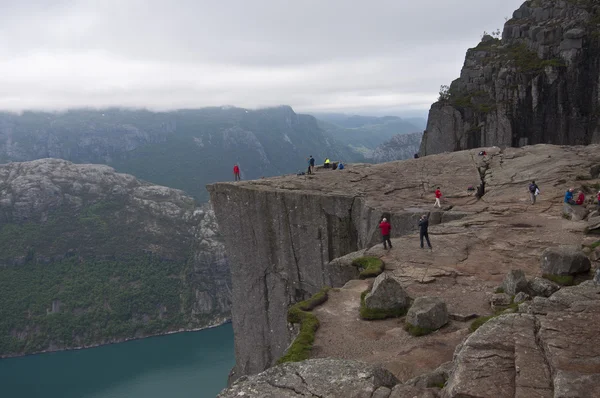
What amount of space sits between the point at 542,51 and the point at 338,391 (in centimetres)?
5906

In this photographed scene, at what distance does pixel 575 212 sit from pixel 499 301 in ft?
36.4

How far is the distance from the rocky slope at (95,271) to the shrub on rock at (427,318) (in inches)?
5744

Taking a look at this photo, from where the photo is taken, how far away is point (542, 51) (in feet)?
187

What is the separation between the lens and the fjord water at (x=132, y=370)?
99500 millimetres

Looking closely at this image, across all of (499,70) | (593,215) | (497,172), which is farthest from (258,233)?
(499,70)

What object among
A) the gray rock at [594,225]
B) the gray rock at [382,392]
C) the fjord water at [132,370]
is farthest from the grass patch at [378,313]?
the fjord water at [132,370]

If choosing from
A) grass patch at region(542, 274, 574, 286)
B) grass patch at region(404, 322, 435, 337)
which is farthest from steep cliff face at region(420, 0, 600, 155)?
grass patch at region(404, 322, 435, 337)

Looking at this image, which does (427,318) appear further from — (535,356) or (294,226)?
(294,226)

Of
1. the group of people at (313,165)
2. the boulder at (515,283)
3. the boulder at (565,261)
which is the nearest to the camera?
the boulder at (515,283)

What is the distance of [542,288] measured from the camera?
13.4m

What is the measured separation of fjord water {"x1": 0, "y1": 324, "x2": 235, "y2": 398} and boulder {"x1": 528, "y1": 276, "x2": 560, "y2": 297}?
85.8m

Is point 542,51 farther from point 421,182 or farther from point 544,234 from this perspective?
point 544,234

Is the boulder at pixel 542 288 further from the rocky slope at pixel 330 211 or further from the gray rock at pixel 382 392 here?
the rocky slope at pixel 330 211

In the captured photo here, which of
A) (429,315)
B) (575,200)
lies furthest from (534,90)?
(429,315)
